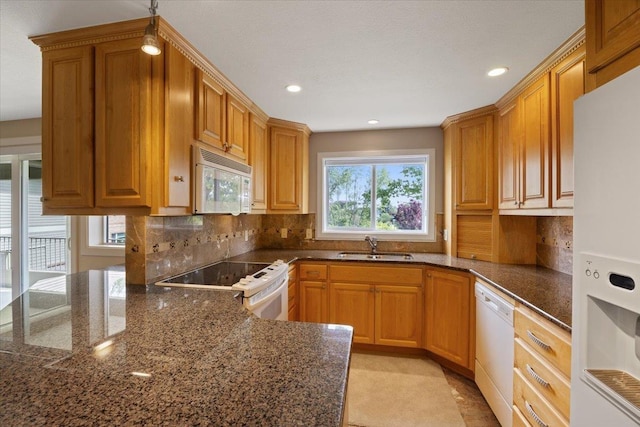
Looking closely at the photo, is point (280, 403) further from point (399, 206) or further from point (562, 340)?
point (399, 206)

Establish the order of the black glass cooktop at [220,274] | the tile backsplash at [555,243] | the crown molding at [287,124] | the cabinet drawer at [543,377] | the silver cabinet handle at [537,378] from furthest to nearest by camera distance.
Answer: the crown molding at [287,124]
the tile backsplash at [555,243]
the black glass cooktop at [220,274]
the silver cabinet handle at [537,378]
the cabinet drawer at [543,377]

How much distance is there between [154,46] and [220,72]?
885 mm

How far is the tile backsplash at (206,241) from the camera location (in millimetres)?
1819

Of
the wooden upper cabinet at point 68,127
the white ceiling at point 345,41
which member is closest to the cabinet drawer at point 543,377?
Answer: the white ceiling at point 345,41

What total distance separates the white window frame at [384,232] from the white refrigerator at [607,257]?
2362 mm

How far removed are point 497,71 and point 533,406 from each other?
2040 mm

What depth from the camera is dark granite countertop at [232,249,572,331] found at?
1396 mm

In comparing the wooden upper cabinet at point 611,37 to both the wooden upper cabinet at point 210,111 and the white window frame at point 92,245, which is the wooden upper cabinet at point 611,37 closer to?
the wooden upper cabinet at point 210,111

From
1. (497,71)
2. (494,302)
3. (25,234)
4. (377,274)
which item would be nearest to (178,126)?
(377,274)

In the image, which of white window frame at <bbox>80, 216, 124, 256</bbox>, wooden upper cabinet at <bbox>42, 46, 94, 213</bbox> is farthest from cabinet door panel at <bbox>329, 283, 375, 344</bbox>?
white window frame at <bbox>80, 216, 124, 256</bbox>

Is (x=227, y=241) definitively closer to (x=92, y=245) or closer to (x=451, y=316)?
(x=92, y=245)

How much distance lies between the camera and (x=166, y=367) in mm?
832

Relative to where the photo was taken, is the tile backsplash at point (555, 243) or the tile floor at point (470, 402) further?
the tile backsplash at point (555, 243)

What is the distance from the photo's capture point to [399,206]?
11.3 feet
